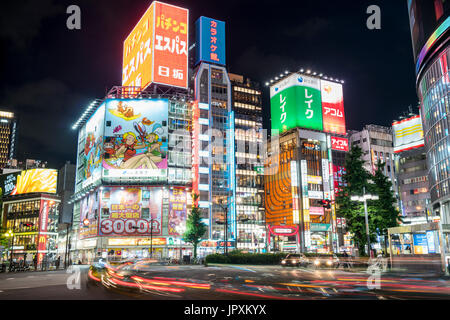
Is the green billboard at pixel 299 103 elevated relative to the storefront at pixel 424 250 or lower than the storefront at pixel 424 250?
elevated

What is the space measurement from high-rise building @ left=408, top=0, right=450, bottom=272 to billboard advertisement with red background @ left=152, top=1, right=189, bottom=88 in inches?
1928

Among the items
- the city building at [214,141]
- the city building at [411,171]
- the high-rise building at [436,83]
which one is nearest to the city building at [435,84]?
the high-rise building at [436,83]

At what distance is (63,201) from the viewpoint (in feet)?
502

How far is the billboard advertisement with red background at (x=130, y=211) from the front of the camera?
82.4 meters

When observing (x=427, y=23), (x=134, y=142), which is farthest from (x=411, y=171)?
(x=134, y=142)

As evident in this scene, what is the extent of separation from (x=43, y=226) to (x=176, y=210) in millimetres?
45131

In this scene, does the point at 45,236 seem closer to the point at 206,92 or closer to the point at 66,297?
the point at 206,92

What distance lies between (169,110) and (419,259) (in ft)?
225

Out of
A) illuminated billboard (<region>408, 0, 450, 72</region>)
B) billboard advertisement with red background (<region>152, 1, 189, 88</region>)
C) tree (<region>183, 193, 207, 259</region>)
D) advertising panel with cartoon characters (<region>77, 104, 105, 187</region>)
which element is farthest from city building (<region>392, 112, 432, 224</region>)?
advertising panel with cartoon characters (<region>77, 104, 105, 187</region>)

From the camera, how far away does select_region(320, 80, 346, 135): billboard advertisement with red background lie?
12306cm

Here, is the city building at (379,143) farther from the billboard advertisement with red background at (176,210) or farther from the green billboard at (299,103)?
the billboard advertisement with red background at (176,210)

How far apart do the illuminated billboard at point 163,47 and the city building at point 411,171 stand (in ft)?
206
